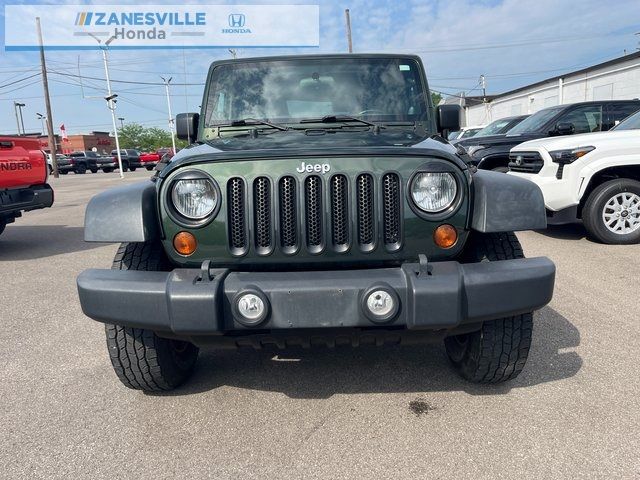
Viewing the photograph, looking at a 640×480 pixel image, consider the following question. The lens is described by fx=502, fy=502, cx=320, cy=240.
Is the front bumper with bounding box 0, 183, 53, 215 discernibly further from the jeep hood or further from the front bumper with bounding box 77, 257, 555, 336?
the front bumper with bounding box 77, 257, 555, 336

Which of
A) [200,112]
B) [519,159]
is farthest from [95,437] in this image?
[519,159]

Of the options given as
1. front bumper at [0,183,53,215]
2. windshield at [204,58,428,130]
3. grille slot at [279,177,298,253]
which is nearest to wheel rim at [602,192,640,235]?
windshield at [204,58,428,130]

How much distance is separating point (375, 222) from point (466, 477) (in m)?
1.15

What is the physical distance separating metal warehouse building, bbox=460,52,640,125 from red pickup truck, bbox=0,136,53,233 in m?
20.3

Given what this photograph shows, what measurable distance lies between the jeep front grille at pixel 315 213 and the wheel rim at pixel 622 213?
4.74 metres

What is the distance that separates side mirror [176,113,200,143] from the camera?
354 centimetres

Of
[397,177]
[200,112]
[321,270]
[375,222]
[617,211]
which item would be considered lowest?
[617,211]

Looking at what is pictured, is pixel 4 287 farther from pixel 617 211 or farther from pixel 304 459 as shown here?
pixel 617 211

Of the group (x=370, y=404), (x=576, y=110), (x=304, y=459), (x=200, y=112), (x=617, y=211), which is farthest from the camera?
(x=576, y=110)

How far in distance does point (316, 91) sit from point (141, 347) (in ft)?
6.44

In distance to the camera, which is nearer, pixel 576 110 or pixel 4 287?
pixel 4 287

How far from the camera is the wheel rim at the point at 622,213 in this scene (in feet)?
19.4

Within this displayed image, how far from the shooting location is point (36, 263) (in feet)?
20.9

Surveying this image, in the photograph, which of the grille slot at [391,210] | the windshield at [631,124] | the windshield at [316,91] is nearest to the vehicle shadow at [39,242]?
the windshield at [316,91]
